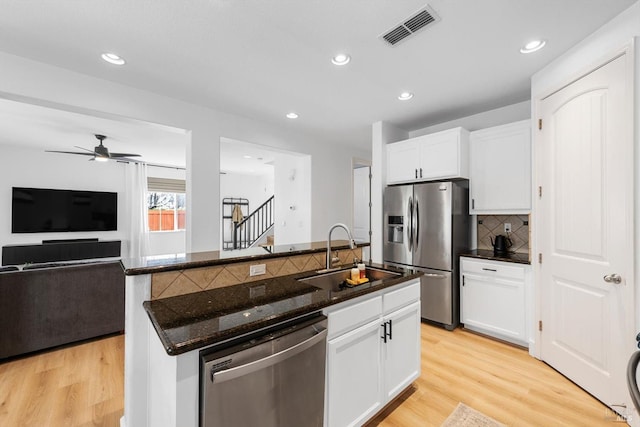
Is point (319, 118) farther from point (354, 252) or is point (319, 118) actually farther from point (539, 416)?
point (539, 416)

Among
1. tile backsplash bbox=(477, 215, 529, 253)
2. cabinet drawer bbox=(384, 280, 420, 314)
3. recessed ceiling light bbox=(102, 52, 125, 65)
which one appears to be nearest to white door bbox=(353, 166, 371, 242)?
tile backsplash bbox=(477, 215, 529, 253)

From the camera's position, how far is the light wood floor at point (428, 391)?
1.85 metres

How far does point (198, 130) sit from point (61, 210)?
15.1 ft

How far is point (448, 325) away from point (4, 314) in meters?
4.44

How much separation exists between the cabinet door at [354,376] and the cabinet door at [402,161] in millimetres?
2424

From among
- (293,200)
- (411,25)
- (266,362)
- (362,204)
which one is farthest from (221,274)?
(362,204)

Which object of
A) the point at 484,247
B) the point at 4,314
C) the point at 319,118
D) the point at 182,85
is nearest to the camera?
the point at 4,314

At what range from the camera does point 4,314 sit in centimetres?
252

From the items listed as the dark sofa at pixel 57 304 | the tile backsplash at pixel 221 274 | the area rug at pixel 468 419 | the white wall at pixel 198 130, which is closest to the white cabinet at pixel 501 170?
the area rug at pixel 468 419

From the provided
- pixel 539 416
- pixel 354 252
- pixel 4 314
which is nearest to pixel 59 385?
pixel 4 314

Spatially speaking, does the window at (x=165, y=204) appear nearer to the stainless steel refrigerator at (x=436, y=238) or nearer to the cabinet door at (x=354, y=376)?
the stainless steel refrigerator at (x=436, y=238)

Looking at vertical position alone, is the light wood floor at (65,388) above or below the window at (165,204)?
below

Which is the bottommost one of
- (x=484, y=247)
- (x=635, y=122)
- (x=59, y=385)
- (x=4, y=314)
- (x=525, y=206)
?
(x=59, y=385)

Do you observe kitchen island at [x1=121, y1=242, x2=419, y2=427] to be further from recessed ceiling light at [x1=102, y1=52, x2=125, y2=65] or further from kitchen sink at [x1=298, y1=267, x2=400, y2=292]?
recessed ceiling light at [x1=102, y1=52, x2=125, y2=65]
